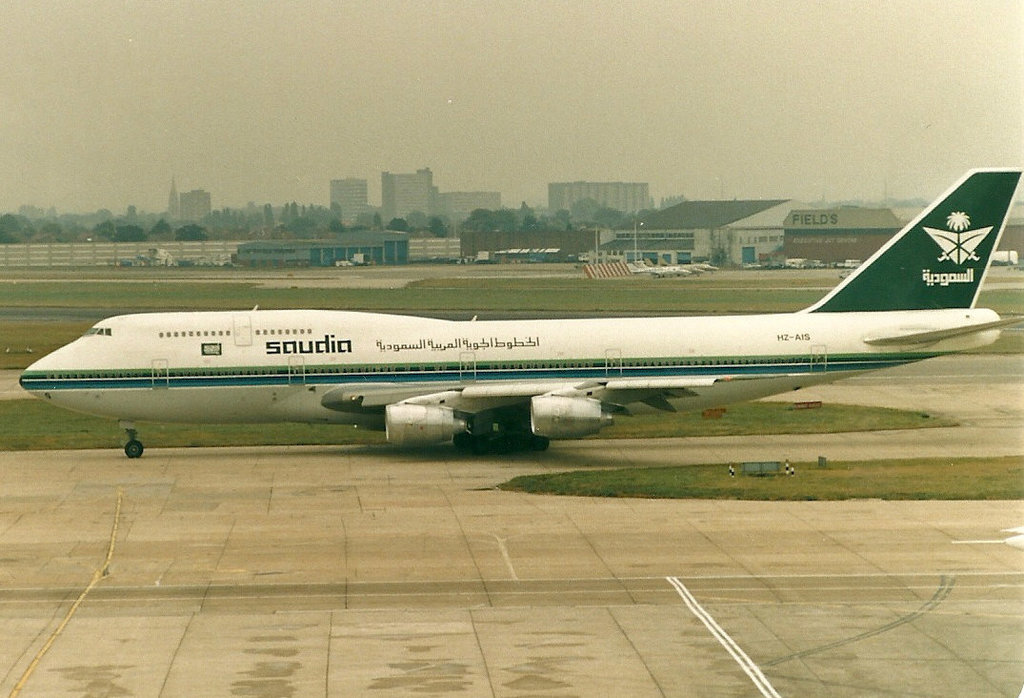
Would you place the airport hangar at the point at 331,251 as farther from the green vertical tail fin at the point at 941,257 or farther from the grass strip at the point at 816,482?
the grass strip at the point at 816,482

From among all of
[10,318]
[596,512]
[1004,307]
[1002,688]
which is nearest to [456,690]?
[1002,688]

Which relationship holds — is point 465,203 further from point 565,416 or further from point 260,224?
point 565,416

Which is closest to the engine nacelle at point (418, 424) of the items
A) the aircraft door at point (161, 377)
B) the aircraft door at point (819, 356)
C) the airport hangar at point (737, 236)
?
the aircraft door at point (161, 377)

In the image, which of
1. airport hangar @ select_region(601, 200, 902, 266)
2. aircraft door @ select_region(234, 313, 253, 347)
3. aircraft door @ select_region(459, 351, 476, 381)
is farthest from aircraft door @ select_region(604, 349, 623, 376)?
airport hangar @ select_region(601, 200, 902, 266)

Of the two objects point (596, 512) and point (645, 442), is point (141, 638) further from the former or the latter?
point (645, 442)

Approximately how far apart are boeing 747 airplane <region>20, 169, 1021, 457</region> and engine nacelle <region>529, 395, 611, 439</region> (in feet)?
1.96

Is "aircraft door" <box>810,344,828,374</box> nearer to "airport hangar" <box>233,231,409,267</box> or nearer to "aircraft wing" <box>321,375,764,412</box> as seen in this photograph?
"aircraft wing" <box>321,375,764,412</box>

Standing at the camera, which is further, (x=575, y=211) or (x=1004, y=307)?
(x=575, y=211)

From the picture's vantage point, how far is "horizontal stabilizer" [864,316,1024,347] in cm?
4059

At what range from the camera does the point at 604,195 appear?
11531 cm

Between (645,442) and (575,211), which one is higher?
(575,211)

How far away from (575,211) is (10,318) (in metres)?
58.2

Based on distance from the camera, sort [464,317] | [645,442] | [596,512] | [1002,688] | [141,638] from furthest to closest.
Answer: [464,317]
[645,442]
[596,512]
[141,638]
[1002,688]

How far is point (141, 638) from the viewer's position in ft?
68.3
